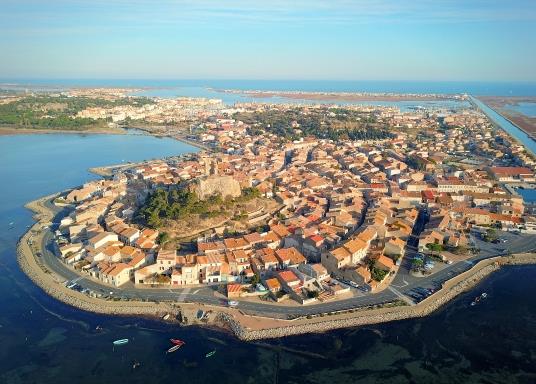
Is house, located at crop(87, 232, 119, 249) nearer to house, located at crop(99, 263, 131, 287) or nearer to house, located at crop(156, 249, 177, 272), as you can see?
house, located at crop(99, 263, 131, 287)

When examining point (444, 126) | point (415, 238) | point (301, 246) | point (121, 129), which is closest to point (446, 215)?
point (415, 238)

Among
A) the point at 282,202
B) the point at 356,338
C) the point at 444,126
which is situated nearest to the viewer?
the point at 356,338

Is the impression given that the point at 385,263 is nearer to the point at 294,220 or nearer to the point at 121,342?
the point at 294,220

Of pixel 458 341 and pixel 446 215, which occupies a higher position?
pixel 446 215

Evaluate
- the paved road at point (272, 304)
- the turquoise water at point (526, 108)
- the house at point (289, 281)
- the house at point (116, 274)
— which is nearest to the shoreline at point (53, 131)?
the paved road at point (272, 304)

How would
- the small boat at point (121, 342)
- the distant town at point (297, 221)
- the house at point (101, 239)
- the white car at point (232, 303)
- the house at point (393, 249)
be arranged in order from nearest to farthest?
1. the small boat at point (121, 342)
2. the white car at point (232, 303)
3. the distant town at point (297, 221)
4. the house at point (393, 249)
5. the house at point (101, 239)

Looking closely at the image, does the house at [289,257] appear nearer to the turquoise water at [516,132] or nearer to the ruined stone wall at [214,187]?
the ruined stone wall at [214,187]

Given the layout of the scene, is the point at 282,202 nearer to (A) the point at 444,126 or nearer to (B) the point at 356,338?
(B) the point at 356,338

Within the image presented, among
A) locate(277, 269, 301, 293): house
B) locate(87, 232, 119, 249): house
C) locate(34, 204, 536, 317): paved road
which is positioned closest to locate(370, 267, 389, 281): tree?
locate(34, 204, 536, 317): paved road
